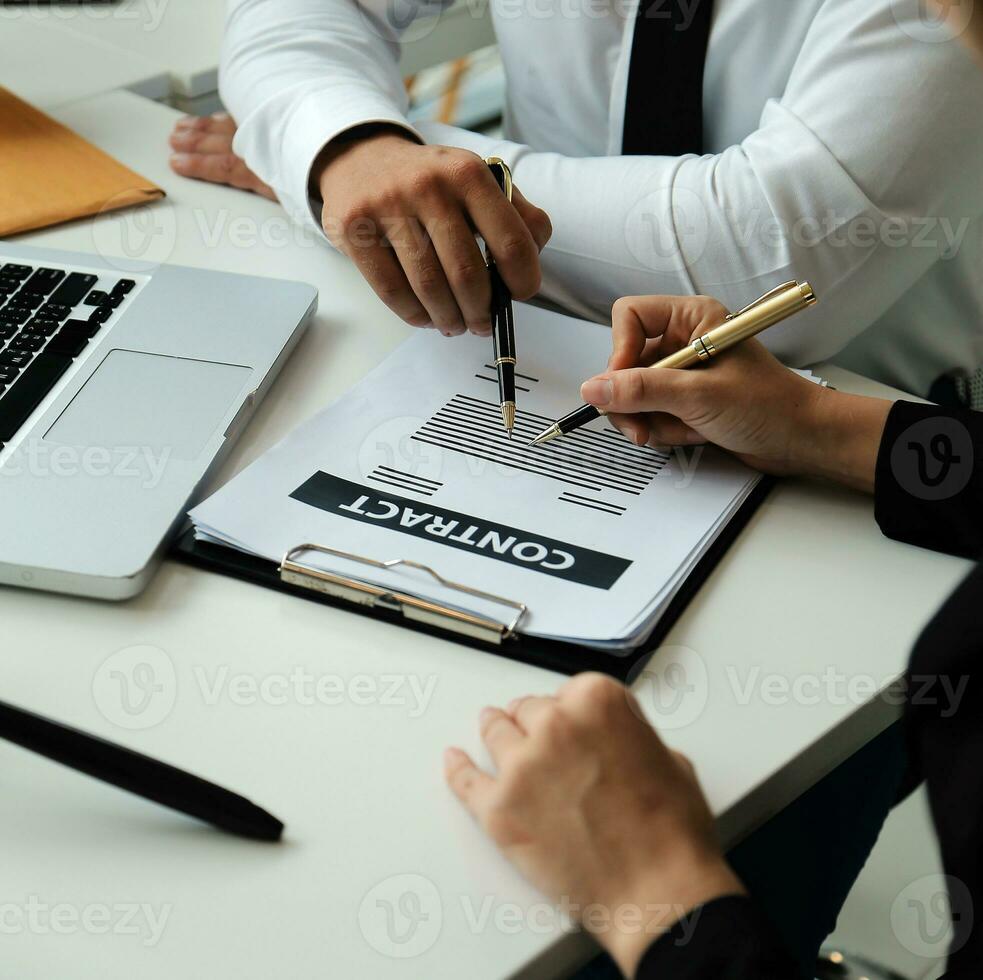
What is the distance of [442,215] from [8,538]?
0.37 m

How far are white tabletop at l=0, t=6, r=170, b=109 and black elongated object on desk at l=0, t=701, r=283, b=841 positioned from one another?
0.87 metres

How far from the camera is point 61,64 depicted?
124 cm

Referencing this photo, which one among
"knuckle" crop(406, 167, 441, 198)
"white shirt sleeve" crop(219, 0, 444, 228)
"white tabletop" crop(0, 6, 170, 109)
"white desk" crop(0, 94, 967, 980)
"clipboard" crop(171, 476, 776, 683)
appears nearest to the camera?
"white desk" crop(0, 94, 967, 980)

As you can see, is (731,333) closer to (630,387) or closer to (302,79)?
(630,387)

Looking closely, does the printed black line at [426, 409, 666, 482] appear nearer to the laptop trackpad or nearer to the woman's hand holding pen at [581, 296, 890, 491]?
the woman's hand holding pen at [581, 296, 890, 491]

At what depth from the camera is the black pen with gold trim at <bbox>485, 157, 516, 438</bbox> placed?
720mm

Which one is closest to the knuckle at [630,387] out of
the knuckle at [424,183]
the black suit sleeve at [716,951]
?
the knuckle at [424,183]

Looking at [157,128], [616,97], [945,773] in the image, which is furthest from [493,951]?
[157,128]

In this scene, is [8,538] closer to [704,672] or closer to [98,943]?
[98,943]

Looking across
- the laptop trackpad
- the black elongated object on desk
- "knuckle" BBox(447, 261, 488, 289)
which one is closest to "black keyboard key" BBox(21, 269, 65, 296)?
the laptop trackpad

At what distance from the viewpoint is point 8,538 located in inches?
24.0

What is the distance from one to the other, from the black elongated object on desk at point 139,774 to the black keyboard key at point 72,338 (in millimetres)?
331

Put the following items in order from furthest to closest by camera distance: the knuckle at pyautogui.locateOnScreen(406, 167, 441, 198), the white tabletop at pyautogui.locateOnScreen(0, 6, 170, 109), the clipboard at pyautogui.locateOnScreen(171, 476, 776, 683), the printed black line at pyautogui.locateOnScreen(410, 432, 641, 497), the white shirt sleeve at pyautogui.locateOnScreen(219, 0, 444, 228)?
the white tabletop at pyautogui.locateOnScreen(0, 6, 170, 109), the white shirt sleeve at pyautogui.locateOnScreen(219, 0, 444, 228), the knuckle at pyautogui.locateOnScreen(406, 167, 441, 198), the printed black line at pyautogui.locateOnScreen(410, 432, 641, 497), the clipboard at pyautogui.locateOnScreen(171, 476, 776, 683)

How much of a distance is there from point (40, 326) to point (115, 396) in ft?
0.33
